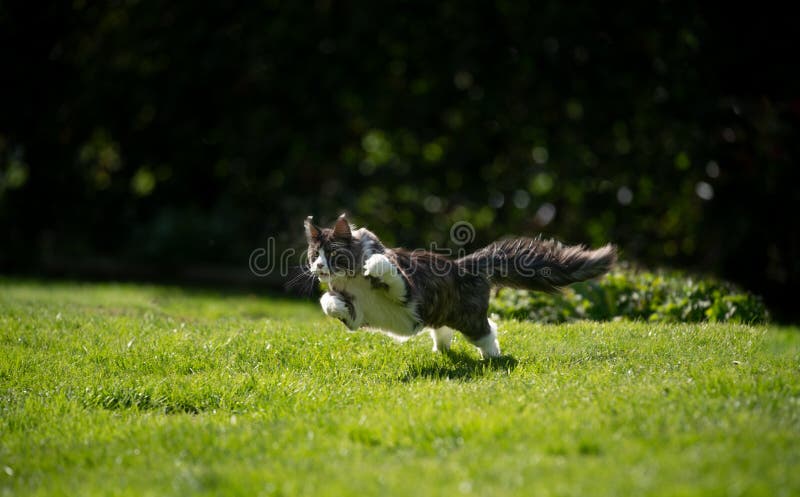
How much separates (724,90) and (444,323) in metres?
8.80

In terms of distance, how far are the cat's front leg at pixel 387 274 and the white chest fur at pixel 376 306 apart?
140 mm

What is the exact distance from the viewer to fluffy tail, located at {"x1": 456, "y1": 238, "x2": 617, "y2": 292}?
7.19 metres

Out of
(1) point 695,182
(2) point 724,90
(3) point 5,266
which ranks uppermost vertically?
(2) point 724,90

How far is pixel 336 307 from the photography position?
21.2ft

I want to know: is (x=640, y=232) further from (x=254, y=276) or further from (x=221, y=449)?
(x=221, y=449)

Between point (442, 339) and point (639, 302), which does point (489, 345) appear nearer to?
point (442, 339)

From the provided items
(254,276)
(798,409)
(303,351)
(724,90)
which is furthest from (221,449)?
(724,90)

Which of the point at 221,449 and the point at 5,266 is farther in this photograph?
the point at 5,266

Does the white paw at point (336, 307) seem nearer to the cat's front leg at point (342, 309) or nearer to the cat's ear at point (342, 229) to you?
the cat's front leg at point (342, 309)

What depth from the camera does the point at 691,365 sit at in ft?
19.7

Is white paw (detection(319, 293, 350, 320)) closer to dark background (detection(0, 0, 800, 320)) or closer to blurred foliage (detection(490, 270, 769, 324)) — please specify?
blurred foliage (detection(490, 270, 769, 324))

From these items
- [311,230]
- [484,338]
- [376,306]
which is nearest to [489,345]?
[484,338]

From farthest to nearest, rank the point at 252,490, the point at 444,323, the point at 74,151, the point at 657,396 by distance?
the point at 74,151 < the point at 444,323 < the point at 657,396 < the point at 252,490

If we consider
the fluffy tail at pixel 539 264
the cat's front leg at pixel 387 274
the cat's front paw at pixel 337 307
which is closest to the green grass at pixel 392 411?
the cat's front paw at pixel 337 307
